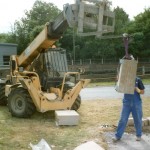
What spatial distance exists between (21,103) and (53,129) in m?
2.19

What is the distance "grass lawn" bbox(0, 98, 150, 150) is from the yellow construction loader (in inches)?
21.5

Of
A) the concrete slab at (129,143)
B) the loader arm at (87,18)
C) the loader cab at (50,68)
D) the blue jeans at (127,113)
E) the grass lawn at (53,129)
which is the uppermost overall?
the loader arm at (87,18)

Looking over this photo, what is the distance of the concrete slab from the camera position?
8.23 m

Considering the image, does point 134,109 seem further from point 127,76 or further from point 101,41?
point 101,41

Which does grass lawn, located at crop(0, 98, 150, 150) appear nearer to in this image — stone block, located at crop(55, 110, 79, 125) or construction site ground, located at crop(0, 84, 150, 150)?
construction site ground, located at crop(0, 84, 150, 150)

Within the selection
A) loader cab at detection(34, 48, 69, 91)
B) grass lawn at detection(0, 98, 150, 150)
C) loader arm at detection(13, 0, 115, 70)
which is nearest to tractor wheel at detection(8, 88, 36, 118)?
grass lawn at detection(0, 98, 150, 150)

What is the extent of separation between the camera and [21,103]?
1196 cm

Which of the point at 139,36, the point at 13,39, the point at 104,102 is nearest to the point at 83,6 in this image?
the point at 104,102

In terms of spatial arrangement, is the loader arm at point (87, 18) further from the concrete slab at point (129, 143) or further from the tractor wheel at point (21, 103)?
the concrete slab at point (129, 143)

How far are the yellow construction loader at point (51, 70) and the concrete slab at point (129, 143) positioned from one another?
265 cm

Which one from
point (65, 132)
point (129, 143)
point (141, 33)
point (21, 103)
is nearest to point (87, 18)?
point (65, 132)

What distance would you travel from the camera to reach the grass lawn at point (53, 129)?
8581 mm

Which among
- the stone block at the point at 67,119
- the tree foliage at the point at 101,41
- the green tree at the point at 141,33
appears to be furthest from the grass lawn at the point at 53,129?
the green tree at the point at 141,33

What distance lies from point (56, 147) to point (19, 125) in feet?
8.94
